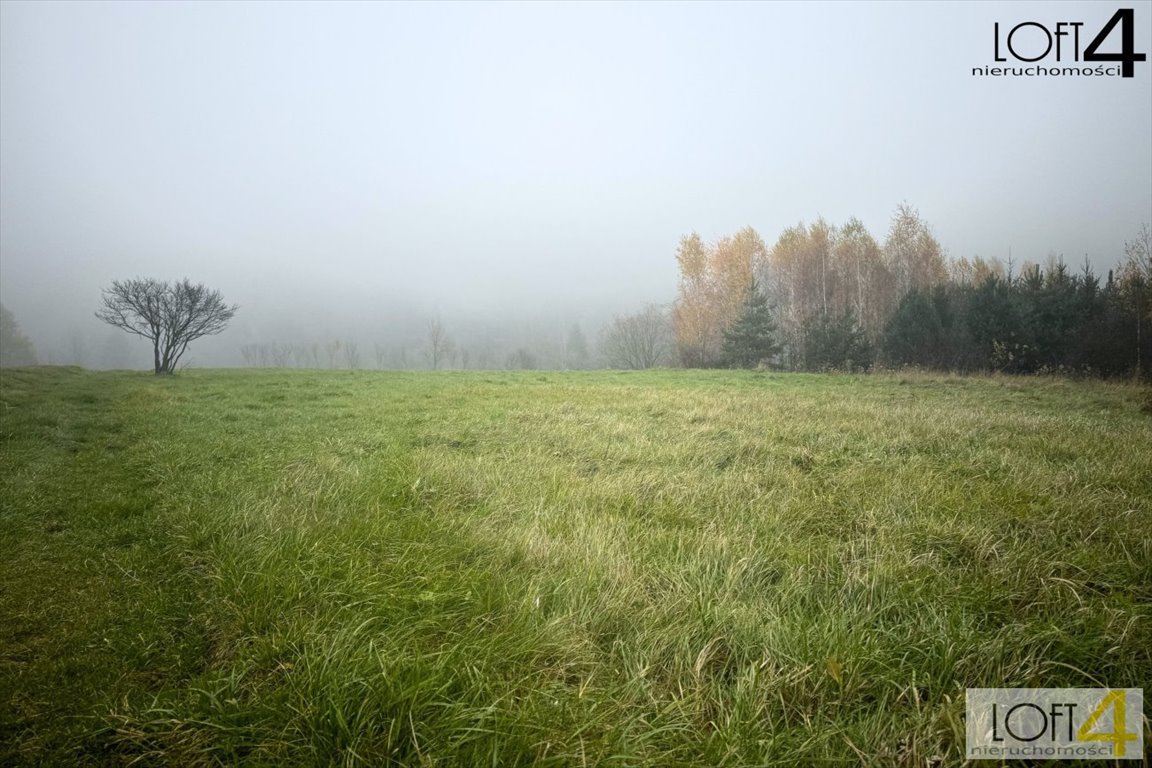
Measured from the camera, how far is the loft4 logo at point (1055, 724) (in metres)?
1.74

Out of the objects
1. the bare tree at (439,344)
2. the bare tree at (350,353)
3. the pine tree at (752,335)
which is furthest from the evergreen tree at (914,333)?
the bare tree at (350,353)

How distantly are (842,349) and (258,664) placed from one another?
119 feet

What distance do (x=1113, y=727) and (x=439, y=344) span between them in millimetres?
100414

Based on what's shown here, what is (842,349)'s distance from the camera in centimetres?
3142

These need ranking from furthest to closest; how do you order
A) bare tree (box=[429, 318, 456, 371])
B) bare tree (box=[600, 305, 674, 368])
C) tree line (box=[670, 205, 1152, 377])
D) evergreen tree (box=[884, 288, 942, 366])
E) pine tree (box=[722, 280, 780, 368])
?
bare tree (box=[429, 318, 456, 371]) < bare tree (box=[600, 305, 674, 368]) < pine tree (box=[722, 280, 780, 368]) < evergreen tree (box=[884, 288, 942, 366]) < tree line (box=[670, 205, 1152, 377])

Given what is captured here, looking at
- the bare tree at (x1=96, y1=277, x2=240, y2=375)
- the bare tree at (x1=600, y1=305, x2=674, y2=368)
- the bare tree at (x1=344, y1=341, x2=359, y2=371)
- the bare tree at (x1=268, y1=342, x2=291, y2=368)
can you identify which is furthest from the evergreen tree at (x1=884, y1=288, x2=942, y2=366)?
the bare tree at (x1=268, y1=342, x2=291, y2=368)

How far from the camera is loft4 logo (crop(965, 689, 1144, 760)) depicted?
68.5 inches

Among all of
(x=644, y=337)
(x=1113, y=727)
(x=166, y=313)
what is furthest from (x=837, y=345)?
(x=166, y=313)

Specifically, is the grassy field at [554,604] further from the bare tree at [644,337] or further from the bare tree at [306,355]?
the bare tree at [306,355]

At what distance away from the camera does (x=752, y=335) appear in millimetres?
35719

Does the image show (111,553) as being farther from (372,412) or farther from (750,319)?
(750,319)

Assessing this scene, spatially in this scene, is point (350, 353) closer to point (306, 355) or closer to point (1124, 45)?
point (306, 355)

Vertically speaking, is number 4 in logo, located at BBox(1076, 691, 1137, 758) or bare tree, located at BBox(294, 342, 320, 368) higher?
bare tree, located at BBox(294, 342, 320, 368)

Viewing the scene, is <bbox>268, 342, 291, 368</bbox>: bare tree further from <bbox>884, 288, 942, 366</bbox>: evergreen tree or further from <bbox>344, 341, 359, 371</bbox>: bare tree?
<bbox>884, 288, 942, 366</bbox>: evergreen tree
